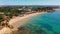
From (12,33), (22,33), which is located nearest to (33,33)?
(22,33)

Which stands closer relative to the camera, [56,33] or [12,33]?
[12,33]

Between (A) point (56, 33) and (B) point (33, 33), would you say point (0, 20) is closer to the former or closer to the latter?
(B) point (33, 33)

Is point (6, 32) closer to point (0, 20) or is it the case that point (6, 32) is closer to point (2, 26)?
point (2, 26)

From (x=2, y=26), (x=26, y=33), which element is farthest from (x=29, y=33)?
(x=2, y=26)

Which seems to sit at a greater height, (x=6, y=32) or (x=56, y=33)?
(x=6, y=32)

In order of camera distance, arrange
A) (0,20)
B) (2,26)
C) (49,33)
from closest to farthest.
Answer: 1. (49,33)
2. (2,26)
3. (0,20)

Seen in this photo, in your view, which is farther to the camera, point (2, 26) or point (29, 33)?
point (2, 26)

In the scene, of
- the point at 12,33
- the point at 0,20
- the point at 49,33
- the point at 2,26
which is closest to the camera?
the point at 12,33

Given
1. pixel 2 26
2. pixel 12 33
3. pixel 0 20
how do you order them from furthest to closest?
pixel 0 20 < pixel 2 26 < pixel 12 33

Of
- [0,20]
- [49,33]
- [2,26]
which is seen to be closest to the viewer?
[49,33]
